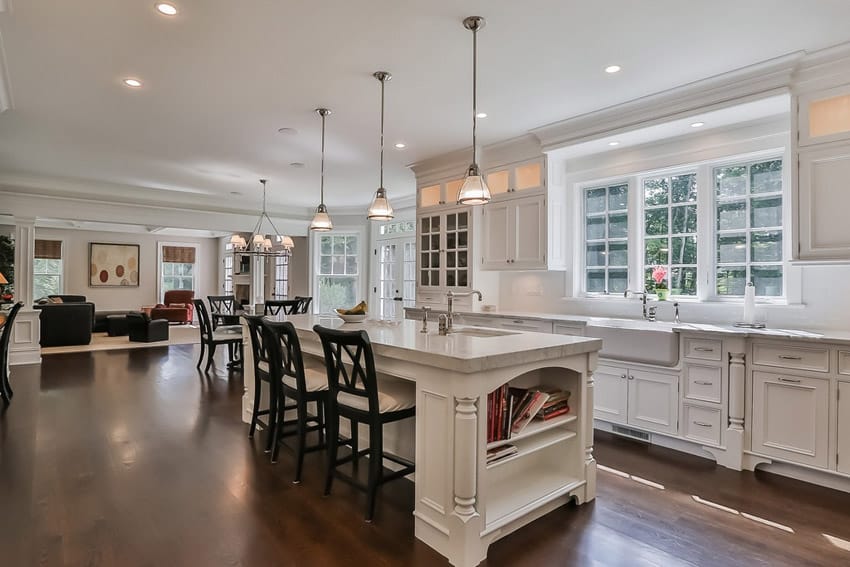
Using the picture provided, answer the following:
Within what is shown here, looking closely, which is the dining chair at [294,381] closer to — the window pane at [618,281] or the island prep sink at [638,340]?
the island prep sink at [638,340]

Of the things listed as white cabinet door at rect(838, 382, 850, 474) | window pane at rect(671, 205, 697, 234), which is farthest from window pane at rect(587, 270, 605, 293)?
white cabinet door at rect(838, 382, 850, 474)

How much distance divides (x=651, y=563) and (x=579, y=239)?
3255 mm

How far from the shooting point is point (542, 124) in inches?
166

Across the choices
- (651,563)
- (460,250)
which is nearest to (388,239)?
(460,250)

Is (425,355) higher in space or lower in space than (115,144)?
lower

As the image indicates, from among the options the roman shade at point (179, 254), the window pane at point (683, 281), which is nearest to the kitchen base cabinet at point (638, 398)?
the window pane at point (683, 281)

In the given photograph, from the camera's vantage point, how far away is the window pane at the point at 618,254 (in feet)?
14.4

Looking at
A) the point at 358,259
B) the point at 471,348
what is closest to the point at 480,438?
the point at 471,348

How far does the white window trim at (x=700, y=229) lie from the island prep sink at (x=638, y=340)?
60cm

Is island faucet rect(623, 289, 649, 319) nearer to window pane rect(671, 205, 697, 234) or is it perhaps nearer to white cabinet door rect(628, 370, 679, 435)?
window pane rect(671, 205, 697, 234)

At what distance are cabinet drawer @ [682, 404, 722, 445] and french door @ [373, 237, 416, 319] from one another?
4916mm

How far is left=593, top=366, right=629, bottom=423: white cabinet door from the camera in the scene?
361cm

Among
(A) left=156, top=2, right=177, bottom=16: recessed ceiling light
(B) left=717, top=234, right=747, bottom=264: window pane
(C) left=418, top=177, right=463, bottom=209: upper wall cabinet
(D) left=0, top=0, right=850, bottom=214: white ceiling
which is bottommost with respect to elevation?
(B) left=717, top=234, right=747, bottom=264: window pane

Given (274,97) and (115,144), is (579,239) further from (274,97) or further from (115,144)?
(115,144)
